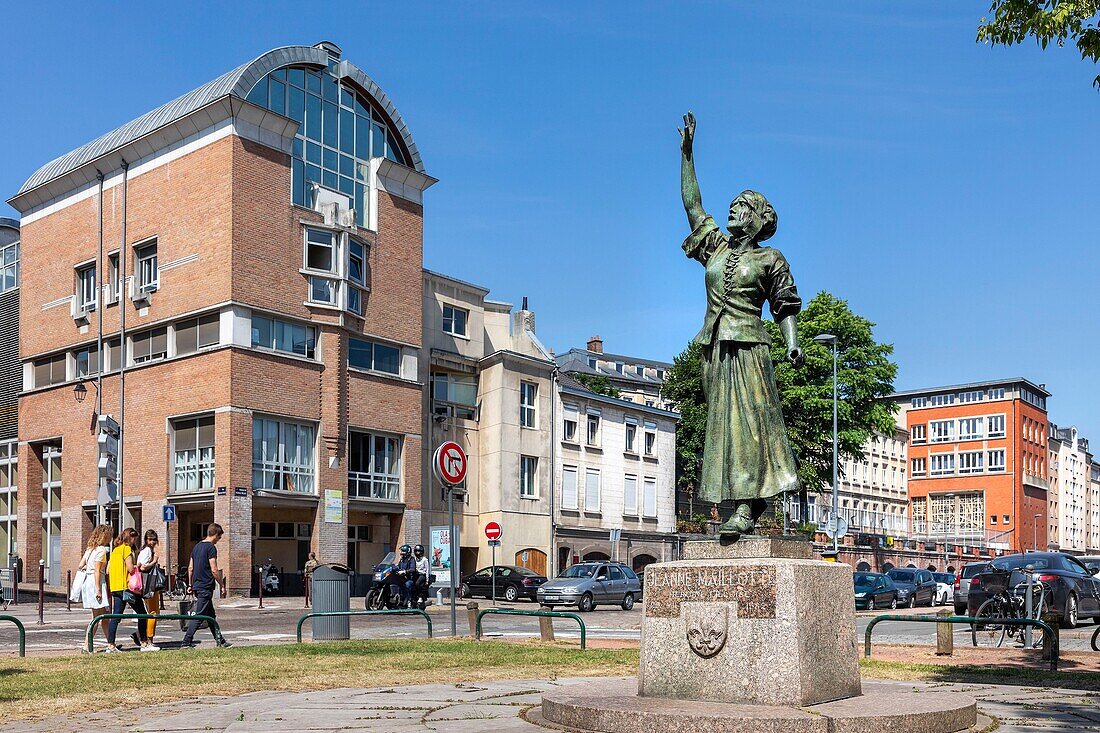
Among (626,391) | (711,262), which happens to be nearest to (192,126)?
(711,262)

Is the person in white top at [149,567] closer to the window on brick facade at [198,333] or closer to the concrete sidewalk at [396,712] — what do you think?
the concrete sidewalk at [396,712]

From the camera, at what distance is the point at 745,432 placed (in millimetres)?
9398

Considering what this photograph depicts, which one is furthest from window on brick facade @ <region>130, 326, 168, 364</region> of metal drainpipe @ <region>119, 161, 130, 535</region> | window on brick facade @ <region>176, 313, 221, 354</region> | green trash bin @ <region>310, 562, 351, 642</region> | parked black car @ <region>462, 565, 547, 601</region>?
green trash bin @ <region>310, 562, 351, 642</region>

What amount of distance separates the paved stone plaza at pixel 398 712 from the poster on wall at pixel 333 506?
3078 centimetres

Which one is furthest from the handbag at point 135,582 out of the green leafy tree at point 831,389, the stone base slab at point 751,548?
the green leafy tree at point 831,389

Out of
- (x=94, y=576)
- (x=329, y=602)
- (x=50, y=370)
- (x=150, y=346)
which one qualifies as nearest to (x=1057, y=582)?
(x=329, y=602)

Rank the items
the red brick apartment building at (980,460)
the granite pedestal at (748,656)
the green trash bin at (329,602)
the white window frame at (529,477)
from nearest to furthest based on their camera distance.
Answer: the granite pedestal at (748,656), the green trash bin at (329,602), the white window frame at (529,477), the red brick apartment building at (980,460)

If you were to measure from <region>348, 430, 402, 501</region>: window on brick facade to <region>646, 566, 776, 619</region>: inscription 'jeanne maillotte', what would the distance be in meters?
34.6

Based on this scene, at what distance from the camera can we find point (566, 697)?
8.71m

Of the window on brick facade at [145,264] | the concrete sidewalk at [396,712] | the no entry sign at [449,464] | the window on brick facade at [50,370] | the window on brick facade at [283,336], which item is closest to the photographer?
the concrete sidewalk at [396,712]

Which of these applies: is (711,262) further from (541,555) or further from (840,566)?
(541,555)

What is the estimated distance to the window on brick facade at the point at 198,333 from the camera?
3962cm

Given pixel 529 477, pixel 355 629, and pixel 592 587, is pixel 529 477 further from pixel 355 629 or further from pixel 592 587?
pixel 355 629

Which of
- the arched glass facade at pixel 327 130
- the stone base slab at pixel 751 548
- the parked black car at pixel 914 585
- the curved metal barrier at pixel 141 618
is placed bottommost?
the parked black car at pixel 914 585
